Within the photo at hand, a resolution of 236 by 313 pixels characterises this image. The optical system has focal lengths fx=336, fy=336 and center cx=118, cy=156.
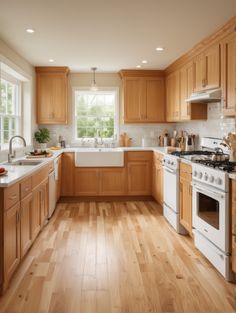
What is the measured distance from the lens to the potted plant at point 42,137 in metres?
6.09

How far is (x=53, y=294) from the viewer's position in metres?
2.59

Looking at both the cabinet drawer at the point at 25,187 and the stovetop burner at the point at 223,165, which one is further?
the cabinet drawer at the point at 25,187

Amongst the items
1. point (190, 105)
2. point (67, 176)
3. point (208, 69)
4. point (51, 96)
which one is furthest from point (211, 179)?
point (51, 96)

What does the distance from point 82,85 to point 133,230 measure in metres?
3.44

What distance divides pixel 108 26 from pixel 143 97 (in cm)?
278

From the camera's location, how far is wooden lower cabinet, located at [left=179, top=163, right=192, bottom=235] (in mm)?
Result: 3820

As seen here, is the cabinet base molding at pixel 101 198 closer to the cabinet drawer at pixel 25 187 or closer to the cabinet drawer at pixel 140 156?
the cabinet drawer at pixel 140 156

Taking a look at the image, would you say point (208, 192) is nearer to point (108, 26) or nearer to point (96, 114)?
point (108, 26)

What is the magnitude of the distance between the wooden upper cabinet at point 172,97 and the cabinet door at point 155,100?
17cm

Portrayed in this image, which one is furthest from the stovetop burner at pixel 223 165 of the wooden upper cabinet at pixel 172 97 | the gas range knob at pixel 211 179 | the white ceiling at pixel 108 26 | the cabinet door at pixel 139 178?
the cabinet door at pixel 139 178

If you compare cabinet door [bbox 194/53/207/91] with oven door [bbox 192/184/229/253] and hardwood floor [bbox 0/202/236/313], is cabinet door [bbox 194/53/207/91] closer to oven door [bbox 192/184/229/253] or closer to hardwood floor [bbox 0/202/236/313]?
oven door [bbox 192/184/229/253]

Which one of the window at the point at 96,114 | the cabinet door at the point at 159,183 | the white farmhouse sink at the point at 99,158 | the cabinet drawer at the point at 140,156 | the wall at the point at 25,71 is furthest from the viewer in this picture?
the window at the point at 96,114

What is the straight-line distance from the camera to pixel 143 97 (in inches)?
253

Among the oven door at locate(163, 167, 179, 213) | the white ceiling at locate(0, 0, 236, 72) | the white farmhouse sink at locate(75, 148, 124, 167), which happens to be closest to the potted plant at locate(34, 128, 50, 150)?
the white farmhouse sink at locate(75, 148, 124, 167)
